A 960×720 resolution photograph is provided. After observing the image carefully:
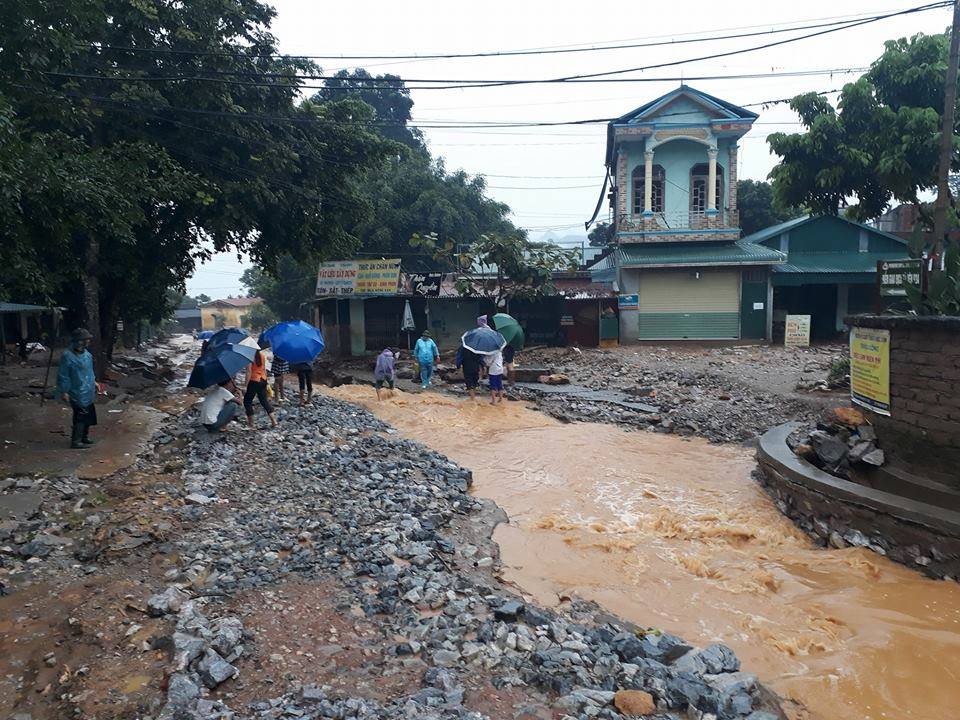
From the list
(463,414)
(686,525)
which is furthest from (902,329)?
(463,414)

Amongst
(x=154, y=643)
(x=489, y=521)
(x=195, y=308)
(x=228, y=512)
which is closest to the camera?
(x=154, y=643)

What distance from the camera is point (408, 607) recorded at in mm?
4824

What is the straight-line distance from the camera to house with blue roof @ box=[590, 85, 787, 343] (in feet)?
83.5

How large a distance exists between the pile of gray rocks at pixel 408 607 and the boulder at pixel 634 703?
0.02 m

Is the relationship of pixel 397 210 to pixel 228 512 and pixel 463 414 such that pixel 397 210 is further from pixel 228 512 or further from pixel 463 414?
pixel 228 512

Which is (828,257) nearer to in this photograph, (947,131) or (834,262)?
(834,262)

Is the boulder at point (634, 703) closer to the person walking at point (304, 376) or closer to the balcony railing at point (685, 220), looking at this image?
the person walking at point (304, 376)

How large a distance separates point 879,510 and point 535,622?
4074 millimetres

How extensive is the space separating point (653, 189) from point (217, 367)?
21666 millimetres

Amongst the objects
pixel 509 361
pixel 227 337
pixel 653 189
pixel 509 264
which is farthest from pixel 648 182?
Result: pixel 227 337

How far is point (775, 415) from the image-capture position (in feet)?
41.2

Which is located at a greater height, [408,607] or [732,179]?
[732,179]

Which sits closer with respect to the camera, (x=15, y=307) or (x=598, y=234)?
(x=15, y=307)

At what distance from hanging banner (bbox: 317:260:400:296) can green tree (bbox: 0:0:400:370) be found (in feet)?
16.1
